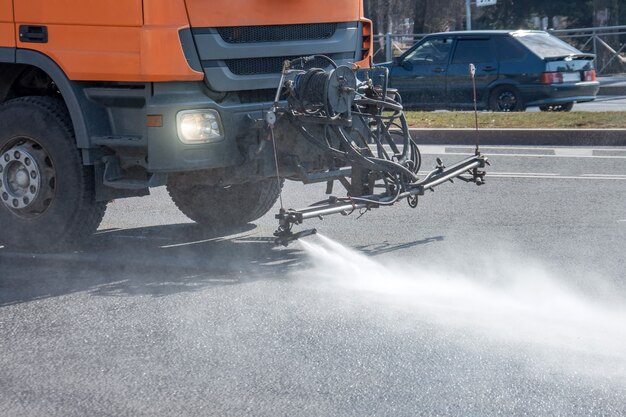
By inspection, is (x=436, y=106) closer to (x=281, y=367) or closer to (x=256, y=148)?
(x=256, y=148)

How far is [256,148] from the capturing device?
728 cm

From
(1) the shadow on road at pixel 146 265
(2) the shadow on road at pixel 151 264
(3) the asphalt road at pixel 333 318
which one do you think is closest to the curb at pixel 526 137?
(3) the asphalt road at pixel 333 318

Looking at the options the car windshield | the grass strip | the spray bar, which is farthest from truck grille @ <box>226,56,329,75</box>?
the car windshield

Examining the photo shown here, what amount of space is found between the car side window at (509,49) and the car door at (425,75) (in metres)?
1.02

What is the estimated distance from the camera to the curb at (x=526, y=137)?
13.6 m

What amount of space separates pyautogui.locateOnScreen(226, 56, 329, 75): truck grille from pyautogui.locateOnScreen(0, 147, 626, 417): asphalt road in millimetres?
1233

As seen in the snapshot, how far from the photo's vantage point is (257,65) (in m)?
7.52

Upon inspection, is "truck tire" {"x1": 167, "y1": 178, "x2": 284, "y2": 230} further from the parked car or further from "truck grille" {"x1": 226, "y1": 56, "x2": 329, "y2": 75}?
the parked car

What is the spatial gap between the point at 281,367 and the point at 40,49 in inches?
125

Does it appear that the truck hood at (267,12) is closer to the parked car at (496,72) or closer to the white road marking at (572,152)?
the white road marking at (572,152)

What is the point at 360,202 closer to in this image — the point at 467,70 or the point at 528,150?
the point at 528,150

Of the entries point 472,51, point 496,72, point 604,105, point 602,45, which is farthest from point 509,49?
point 602,45

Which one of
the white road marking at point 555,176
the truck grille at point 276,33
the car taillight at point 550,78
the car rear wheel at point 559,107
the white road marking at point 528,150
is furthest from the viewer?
the car rear wheel at point 559,107

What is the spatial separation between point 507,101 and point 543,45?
1229 millimetres
